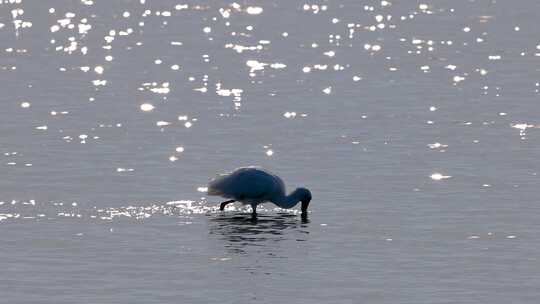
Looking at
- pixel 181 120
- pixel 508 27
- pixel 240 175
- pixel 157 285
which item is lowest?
pixel 157 285

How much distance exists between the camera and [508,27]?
11900cm

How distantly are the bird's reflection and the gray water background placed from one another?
98 millimetres

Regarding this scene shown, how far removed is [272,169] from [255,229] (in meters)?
9.44

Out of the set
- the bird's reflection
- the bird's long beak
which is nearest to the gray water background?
the bird's reflection

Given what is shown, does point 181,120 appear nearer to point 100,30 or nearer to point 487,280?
point 487,280

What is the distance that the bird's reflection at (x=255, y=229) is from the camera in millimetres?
37312

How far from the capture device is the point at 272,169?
48531 mm

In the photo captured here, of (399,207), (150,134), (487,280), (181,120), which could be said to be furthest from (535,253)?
(181,120)

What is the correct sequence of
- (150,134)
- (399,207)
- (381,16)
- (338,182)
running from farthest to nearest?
1. (381,16)
2. (150,134)
3. (338,182)
4. (399,207)

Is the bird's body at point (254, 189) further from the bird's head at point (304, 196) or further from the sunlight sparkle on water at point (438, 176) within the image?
the sunlight sparkle on water at point (438, 176)

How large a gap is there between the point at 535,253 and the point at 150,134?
76.3 feet

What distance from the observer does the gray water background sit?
33.2 meters

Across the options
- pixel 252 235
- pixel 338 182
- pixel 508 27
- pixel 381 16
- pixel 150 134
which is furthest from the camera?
pixel 381 16

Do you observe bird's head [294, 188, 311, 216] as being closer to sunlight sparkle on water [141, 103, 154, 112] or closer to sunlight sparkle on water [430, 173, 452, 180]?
sunlight sparkle on water [430, 173, 452, 180]
